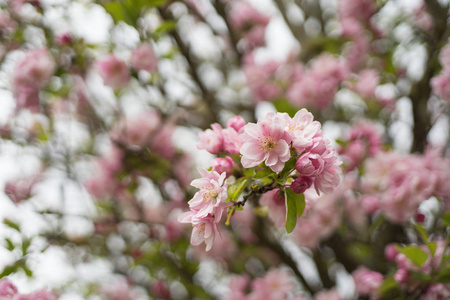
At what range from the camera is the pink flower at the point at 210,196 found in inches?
36.3

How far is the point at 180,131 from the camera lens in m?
3.21

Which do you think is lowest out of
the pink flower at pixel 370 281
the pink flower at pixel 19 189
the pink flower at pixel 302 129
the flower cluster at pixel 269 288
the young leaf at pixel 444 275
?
the pink flower at pixel 19 189

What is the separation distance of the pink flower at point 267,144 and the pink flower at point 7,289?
2.78ft

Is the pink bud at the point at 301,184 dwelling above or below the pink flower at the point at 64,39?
above

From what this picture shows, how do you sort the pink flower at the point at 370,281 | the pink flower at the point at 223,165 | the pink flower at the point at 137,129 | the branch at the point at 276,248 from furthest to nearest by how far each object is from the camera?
the pink flower at the point at 137,129
the branch at the point at 276,248
the pink flower at the point at 370,281
the pink flower at the point at 223,165

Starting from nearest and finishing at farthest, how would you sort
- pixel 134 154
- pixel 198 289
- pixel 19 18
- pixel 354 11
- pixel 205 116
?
pixel 19 18
pixel 134 154
pixel 198 289
pixel 205 116
pixel 354 11

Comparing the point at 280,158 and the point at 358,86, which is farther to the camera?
the point at 358,86

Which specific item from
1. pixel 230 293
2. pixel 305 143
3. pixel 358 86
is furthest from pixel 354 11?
pixel 305 143

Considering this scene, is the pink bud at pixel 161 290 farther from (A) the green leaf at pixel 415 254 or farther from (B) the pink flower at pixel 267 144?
(B) the pink flower at pixel 267 144

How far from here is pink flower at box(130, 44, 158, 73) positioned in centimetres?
207

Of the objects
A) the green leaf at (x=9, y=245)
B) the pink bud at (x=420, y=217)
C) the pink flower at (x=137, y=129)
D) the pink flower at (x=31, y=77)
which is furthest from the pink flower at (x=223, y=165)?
the pink flower at (x=137, y=129)

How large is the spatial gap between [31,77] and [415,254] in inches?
74.6

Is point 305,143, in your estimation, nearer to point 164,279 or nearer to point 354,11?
point 164,279

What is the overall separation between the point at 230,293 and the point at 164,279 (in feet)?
2.22
